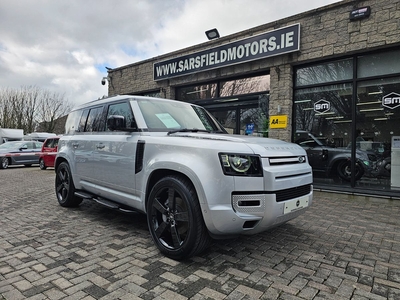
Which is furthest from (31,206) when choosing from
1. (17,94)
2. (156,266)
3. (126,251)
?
(17,94)

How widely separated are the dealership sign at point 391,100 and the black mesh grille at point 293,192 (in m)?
4.75

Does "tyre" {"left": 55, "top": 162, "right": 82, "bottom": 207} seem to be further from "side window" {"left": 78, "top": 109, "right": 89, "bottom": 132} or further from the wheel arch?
the wheel arch

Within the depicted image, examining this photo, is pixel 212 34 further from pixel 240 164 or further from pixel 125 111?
pixel 240 164

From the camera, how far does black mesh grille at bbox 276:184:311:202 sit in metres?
2.71

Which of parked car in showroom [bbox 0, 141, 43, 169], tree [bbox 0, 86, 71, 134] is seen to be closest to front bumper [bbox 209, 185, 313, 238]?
parked car in showroom [bbox 0, 141, 43, 169]

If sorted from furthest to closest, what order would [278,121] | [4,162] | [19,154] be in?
[19,154] < [4,162] < [278,121]

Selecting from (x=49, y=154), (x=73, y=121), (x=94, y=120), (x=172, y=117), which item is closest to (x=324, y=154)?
(x=172, y=117)

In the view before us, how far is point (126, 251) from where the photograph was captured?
3.10 meters

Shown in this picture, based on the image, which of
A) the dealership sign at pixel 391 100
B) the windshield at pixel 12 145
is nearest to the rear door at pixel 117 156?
the dealership sign at pixel 391 100

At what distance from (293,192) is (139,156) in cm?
181

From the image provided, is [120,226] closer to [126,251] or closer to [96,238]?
[96,238]

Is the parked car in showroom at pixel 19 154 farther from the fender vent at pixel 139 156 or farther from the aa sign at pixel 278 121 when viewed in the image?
the fender vent at pixel 139 156

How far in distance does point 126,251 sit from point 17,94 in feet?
128

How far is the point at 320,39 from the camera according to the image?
7000 millimetres
